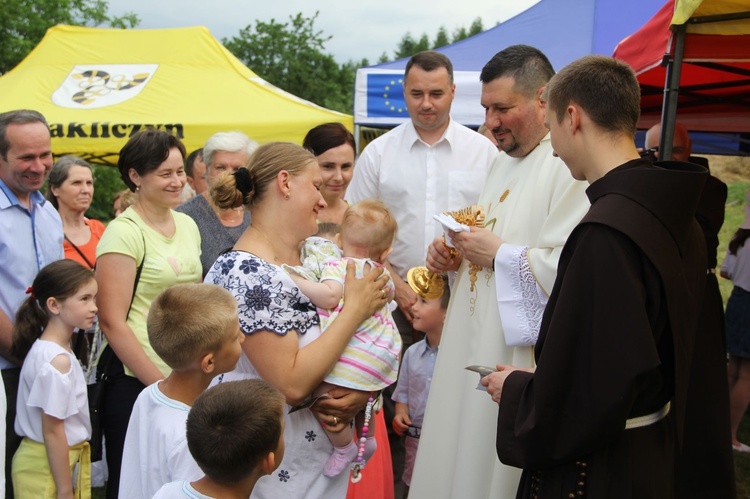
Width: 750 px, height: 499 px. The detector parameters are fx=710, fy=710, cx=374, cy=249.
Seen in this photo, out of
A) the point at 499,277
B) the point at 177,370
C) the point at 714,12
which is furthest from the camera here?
the point at 714,12

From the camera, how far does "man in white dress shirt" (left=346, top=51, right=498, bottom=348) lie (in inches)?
175

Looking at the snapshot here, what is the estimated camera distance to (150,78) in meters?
9.49

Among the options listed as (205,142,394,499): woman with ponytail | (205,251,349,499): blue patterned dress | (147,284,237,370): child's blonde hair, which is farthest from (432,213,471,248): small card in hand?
(147,284,237,370): child's blonde hair

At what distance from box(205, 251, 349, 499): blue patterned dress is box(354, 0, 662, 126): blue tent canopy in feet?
18.1

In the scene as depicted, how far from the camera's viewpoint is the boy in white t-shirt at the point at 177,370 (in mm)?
2271

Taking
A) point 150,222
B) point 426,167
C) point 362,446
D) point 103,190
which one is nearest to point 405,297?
point 426,167

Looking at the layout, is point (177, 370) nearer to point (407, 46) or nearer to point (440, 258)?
point (440, 258)

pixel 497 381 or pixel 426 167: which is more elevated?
pixel 426 167

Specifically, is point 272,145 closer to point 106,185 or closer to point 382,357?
point 382,357

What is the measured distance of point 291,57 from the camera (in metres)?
19.1

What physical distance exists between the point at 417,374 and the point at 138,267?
1.80m

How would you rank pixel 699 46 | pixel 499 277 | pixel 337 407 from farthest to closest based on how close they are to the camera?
pixel 699 46 < pixel 499 277 < pixel 337 407

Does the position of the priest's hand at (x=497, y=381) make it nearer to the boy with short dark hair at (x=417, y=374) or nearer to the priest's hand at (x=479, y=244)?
the priest's hand at (x=479, y=244)

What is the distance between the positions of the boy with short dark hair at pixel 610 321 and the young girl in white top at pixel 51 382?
2167 mm
